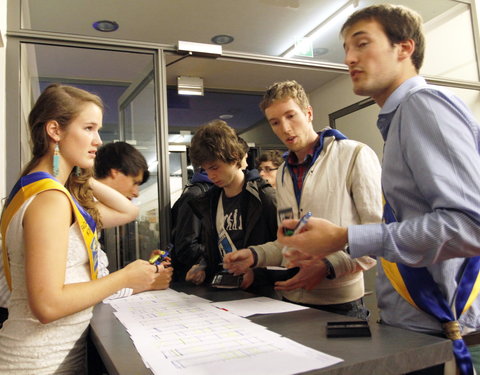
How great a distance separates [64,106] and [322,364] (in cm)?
96

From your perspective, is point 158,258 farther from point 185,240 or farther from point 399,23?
point 399,23

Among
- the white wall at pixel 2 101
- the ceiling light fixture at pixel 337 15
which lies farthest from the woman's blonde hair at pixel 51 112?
the ceiling light fixture at pixel 337 15

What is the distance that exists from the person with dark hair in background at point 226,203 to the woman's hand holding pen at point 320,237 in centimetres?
78

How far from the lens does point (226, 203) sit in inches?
73.3

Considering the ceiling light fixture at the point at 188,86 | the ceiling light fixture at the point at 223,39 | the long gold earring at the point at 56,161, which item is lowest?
the long gold earring at the point at 56,161

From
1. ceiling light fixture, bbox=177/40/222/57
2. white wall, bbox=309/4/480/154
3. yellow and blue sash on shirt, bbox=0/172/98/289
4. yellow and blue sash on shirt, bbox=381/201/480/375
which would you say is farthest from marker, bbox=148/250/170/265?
white wall, bbox=309/4/480/154

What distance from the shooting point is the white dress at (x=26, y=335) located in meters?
0.96

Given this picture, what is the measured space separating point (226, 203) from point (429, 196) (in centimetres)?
113

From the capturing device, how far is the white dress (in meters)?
0.96

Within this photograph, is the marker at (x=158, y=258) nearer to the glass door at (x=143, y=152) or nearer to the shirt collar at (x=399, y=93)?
the glass door at (x=143, y=152)

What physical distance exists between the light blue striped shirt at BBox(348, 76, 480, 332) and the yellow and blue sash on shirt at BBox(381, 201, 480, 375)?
2cm

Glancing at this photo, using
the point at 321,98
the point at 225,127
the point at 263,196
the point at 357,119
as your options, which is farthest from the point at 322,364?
the point at 321,98

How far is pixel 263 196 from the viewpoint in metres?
1.75

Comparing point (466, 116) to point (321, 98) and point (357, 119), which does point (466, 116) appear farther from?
point (321, 98)
